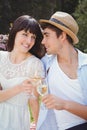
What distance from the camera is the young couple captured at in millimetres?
3598

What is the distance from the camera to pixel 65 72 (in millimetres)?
3652

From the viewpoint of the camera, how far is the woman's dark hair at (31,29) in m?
3.71

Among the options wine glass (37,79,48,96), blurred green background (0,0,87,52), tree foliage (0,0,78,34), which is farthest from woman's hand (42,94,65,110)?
tree foliage (0,0,78,34)

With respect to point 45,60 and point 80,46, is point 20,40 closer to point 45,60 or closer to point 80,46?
point 45,60

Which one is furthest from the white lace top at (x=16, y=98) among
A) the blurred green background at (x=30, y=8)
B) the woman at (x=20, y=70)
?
the blurred green background at (x=30, y=8)

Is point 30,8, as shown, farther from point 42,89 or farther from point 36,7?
point 42,89

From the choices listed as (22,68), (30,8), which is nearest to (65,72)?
(22,68)

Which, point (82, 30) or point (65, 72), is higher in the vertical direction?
point (65, 72)

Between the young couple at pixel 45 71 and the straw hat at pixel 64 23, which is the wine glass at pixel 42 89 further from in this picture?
the straw hat at pixel 64 23

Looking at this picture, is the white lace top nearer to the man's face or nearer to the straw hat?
the man's face

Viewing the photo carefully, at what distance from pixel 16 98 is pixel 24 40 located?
20.7 inches

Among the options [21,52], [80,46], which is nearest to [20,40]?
[21,52]

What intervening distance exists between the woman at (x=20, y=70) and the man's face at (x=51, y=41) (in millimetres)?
149

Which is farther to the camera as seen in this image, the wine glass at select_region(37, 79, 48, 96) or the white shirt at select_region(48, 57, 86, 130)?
the white shirt at select_region(48, 57, 86, 130)
